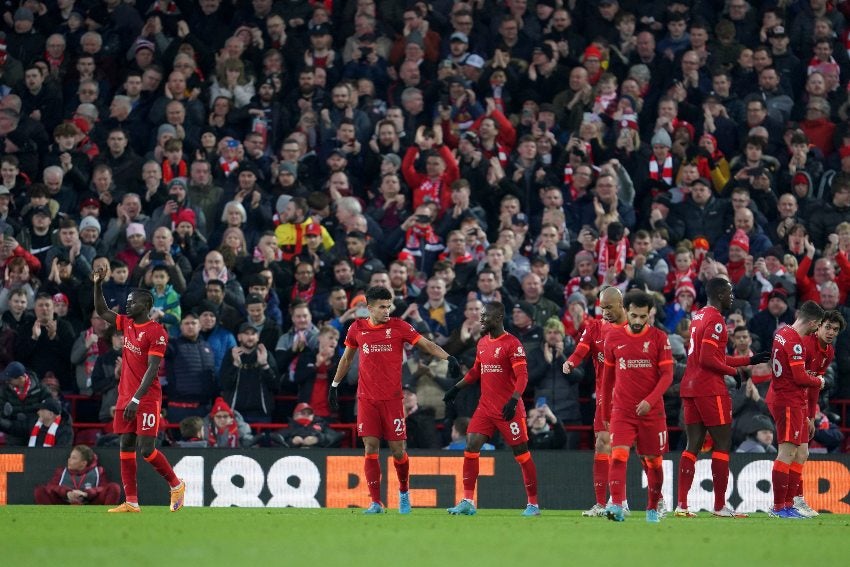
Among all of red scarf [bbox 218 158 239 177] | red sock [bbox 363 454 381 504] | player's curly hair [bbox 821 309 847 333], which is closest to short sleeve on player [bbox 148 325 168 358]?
red sock [bbox 363 454 381 504]

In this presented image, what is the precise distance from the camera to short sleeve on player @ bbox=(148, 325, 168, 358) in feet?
50.7

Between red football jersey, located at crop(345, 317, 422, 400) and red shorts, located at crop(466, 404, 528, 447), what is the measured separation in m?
0.86

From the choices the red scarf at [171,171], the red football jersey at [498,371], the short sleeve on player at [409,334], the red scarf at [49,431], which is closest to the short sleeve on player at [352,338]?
the short sleeve on player at [409,334]

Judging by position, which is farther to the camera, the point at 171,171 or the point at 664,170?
the point at 664,170

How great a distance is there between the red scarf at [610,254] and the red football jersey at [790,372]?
5661 millimetres

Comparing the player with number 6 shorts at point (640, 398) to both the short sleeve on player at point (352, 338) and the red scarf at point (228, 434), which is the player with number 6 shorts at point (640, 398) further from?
the red scarf at point (228, 434)

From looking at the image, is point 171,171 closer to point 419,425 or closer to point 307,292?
point 307,292

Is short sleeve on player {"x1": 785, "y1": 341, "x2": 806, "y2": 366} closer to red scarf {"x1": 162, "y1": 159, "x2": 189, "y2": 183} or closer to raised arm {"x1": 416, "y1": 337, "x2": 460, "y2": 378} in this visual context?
raised arm {"x1": 416, "y1": 337, "x2": 460, "y2": 378}

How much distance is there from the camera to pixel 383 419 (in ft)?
52.0

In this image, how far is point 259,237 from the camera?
22.3 meters

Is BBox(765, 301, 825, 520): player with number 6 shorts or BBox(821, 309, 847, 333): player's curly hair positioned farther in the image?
BBox(821, 309, 847, 333): player's curly hair

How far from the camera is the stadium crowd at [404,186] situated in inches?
792

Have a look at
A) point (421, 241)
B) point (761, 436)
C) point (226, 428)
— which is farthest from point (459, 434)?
point (421, 241)

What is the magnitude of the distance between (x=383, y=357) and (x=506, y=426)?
1.46 meters
